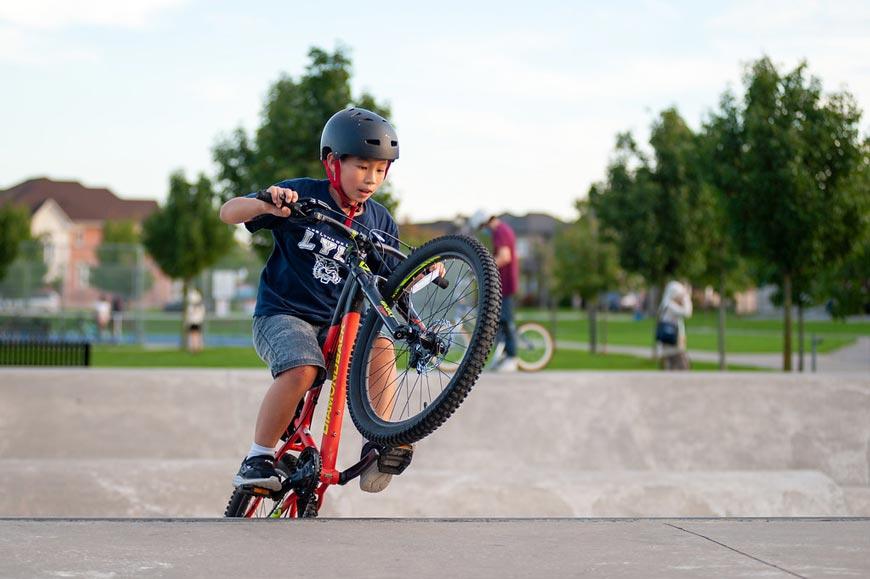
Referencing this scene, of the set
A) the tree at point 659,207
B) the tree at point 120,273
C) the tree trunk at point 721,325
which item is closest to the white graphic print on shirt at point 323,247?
the tree trunk at point 721,325

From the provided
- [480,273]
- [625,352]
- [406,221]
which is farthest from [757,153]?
[406,221]

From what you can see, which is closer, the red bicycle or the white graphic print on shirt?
the red bicycle

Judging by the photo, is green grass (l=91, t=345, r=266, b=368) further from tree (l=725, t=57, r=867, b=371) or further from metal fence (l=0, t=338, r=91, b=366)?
tree (l=725, t=57, r=867, b=371)

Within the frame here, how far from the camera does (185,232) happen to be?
32.1 meters

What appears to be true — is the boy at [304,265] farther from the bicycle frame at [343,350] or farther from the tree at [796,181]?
the tree at [796,181]

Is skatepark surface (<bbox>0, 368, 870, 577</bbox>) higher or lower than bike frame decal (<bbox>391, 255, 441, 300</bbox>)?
lower

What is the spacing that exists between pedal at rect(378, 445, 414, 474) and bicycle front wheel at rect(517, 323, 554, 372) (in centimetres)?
1019

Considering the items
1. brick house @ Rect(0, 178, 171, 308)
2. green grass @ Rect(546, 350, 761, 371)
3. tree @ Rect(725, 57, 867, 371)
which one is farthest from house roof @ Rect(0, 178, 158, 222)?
tree @ Rect(725, 57, 867, 371)

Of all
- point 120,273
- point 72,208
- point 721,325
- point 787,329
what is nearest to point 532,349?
point 787,329

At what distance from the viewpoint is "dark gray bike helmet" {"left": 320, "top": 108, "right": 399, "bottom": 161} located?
4.08 meters

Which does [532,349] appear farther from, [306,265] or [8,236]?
[8,236]

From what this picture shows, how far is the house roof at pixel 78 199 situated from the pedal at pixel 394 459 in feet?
360

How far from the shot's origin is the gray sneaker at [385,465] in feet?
13.0

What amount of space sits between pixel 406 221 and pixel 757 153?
6502cm
